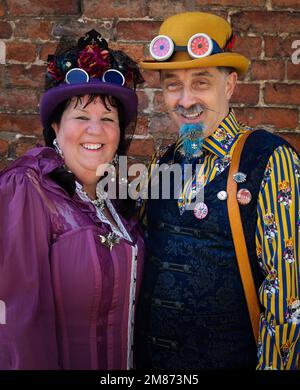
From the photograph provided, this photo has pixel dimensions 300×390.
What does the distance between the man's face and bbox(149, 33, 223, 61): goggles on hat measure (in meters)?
0.07

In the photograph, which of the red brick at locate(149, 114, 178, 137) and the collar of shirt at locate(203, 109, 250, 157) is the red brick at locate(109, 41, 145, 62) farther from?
the collar of shirt at locate(203, 109, 250, 157)

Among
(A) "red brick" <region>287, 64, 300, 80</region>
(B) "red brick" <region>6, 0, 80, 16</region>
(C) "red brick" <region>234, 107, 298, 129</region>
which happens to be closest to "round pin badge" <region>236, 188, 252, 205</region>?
(C) "red brick" <region>234, 107, 298, 129</region>

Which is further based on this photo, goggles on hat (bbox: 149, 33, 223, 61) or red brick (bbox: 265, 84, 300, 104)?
red brick (bbox: 265, 84, 300, 104)

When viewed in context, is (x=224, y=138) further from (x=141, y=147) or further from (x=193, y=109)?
(x=141, y=147)

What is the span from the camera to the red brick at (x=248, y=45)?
9.27ft

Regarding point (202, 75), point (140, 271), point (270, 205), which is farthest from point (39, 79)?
point (270, 205)

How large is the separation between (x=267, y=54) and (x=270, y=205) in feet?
3.77

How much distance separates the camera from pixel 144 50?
113 inches

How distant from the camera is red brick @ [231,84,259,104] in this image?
2863 mm

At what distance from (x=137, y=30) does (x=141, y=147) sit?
0.59 metres

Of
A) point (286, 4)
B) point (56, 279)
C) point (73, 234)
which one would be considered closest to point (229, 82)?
point (286, 4)

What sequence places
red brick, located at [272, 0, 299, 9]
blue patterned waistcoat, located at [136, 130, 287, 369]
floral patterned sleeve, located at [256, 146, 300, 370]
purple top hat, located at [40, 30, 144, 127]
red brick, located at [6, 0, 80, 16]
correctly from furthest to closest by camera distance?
red brick, located at [6, 0, 80, 16] < red brick, located at [272, 0, 299, 9] < purple top hat, located at [40, 30, 144, 127] < blue patterned waistcoat, located at [136, 130, 287, 369] < floral patterned sleeve, located at [256, 146, 300, 370]

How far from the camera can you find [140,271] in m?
2.24
